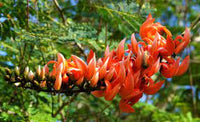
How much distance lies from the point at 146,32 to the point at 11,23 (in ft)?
3.78

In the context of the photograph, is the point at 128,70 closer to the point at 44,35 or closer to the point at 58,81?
the point at 58,81

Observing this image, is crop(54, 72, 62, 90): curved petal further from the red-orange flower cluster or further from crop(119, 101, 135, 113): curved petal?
crop(119, 101, 135, 113): curved petal

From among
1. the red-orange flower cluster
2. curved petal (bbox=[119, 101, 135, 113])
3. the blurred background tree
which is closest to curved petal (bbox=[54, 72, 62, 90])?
the red-orange flower cluster

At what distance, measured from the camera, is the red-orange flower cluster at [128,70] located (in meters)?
1.20

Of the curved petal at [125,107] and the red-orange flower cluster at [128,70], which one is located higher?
the red-orange flower cluster at [128,70]

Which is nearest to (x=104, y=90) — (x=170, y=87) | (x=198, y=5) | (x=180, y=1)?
(x=170, y=87)

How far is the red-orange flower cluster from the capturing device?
1.20 m

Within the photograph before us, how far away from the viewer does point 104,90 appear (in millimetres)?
1251

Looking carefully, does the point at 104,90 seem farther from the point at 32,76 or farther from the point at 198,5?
the point at 198,5

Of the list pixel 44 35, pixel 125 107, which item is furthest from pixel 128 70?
pixel 44 35

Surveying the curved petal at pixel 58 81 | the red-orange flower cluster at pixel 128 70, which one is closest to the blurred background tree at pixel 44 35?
the red-orange flower cluster at pixel 128 70

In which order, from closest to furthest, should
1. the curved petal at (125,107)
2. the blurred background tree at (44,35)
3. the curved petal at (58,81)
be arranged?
the curved petal at (58,81) < the curved petal at (125,107) < the blurred background tree at (44,35)

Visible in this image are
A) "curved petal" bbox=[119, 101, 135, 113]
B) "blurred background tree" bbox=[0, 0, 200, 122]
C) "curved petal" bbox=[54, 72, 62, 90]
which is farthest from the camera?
"blurred background tree" bbox=[0, 0, 200, 122]

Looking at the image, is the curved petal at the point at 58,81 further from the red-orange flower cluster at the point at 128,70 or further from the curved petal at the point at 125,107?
the curved petal at the point at 125,107
